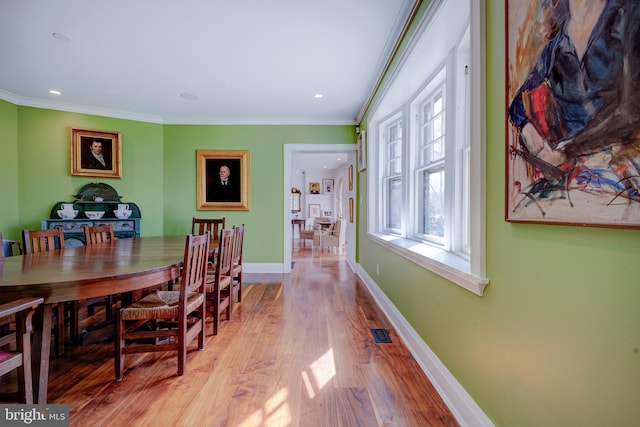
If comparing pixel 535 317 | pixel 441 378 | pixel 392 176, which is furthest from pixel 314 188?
A: pixel 535 317

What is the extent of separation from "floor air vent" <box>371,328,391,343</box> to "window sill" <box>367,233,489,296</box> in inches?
27.3

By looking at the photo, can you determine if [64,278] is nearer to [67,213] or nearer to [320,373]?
[320,373]

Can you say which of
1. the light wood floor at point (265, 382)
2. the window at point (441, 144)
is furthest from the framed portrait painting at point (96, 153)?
the window at point (441, 144)

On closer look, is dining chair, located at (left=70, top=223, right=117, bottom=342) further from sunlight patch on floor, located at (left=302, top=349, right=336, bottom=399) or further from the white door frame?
the white door frame

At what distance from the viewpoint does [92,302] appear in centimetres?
246

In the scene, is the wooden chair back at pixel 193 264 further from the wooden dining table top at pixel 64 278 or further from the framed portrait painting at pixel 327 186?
the framed portrait painting at pixel 327 186

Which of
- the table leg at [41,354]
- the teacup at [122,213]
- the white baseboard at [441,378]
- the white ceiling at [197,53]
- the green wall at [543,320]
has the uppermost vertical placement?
the white ceiling at [197,53]

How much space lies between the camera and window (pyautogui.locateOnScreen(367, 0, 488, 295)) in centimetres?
130

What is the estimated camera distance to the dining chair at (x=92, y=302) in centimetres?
219

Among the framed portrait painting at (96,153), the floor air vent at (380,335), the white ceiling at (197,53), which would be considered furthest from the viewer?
the framed portrait painting at (96,153)

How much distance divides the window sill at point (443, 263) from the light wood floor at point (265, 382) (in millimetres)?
702

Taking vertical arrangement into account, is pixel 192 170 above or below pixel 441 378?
above

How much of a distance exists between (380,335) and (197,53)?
3179 millimetres

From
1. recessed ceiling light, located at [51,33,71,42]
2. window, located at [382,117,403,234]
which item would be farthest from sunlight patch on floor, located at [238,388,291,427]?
recessed ceiling light, located at [51,33,71,42]
